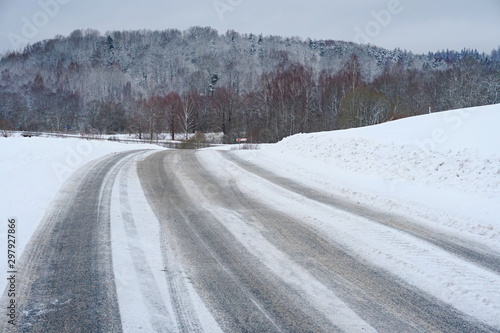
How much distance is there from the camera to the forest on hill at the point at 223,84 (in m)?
55.6

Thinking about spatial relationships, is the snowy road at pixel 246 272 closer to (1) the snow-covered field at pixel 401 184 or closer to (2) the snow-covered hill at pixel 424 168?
(1) the snow-covered field at pixel 401 184

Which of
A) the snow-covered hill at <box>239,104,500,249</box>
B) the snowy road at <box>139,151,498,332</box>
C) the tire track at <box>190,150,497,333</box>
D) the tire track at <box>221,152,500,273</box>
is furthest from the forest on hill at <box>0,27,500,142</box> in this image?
the tire track at <box>190,150,497,333</box>

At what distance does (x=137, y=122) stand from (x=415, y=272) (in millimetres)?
72473

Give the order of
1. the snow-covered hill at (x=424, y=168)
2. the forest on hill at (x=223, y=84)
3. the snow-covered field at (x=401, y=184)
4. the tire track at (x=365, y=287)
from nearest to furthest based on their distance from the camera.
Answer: the tire track at (x=365, y=287)
the snow-covered field at (x=401, y=184)
the snow-covered hill at (x=424, y=168)
the forest on hill at (x=223, y=84)

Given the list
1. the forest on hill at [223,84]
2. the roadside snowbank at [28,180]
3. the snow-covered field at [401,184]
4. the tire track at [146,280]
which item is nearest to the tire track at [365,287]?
the snow-covered field at [401,184]

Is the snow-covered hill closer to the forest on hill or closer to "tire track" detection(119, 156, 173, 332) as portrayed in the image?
"tire track" detection(119, 156, 173, 332)

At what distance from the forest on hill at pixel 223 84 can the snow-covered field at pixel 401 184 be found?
32.7m

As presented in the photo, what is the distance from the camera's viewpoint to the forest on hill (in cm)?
5556

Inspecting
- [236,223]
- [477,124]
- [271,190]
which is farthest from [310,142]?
[236,223]

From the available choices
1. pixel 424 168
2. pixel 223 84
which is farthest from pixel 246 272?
pixel 223 84

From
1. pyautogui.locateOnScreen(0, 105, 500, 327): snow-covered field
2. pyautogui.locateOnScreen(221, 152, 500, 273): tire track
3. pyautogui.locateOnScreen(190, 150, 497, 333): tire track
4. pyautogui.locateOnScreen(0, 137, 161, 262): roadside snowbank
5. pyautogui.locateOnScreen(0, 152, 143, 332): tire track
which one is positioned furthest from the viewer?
pyautogui.locateOnScreen(0, 137, 161, 262): roadside snowbank

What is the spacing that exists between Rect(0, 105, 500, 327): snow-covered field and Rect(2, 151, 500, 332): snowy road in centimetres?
4

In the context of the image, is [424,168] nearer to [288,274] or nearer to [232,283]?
[288,274]

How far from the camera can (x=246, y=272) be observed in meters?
4.16
